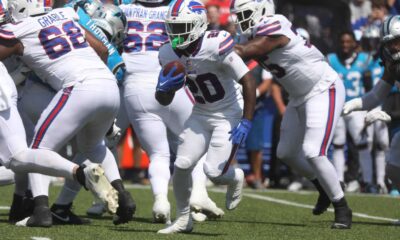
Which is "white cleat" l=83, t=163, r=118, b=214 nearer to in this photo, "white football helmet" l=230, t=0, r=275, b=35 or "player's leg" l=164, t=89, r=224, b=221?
"player's leg" l=164, t=89, r=224, b=221

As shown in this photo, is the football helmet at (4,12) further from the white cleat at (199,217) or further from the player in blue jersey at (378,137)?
the player in blue jersey at (378,137)

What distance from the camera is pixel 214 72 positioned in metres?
7.34

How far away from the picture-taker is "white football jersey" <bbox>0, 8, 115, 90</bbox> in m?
7.12

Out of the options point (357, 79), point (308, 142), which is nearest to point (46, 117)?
point (308, 142)

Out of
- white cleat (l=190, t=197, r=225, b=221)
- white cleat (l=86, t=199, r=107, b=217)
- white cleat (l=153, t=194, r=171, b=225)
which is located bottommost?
white cleat (l=86, t=199, r=107, b=217)

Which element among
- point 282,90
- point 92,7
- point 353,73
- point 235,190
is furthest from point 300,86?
point 282,90

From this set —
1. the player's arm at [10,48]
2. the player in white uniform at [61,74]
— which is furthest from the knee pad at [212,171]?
the player's arm at [10,48]

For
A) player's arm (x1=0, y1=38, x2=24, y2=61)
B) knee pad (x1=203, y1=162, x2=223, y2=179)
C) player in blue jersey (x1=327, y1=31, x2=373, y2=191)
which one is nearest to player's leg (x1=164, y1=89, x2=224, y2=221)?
knee pad (x1=203, y1=162, x2=223, y2=179)

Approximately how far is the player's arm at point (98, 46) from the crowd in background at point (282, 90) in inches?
185

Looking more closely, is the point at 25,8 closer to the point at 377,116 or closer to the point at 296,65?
the point at 296,65

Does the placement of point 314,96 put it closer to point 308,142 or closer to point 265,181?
point 308,142

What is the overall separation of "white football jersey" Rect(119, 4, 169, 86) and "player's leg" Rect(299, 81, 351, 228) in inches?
48.5

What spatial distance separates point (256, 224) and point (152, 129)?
106 centimetres

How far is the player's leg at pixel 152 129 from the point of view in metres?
7.96
